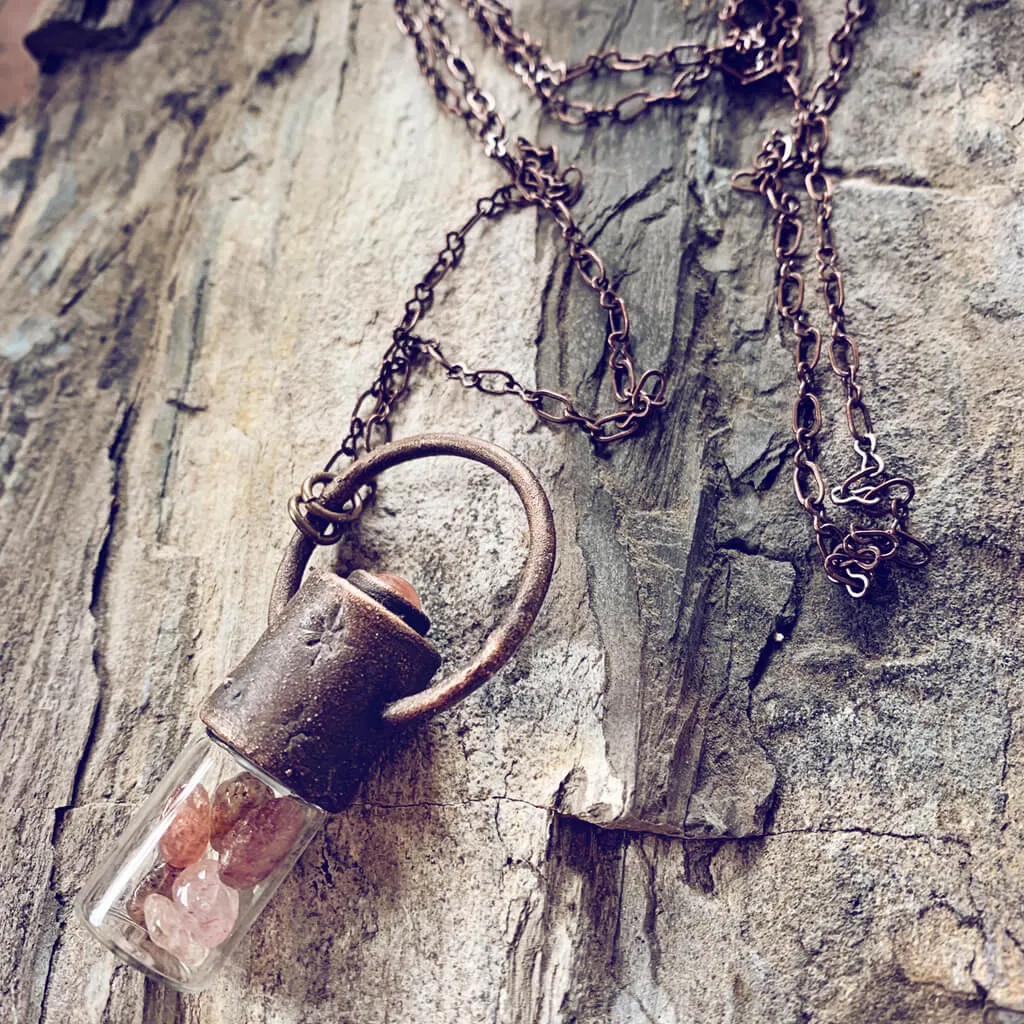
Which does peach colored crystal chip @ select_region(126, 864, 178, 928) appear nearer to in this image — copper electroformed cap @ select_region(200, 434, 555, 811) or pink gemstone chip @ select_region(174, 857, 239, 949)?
pink gemstone chip @ select_region(174, 857, 239, 949)

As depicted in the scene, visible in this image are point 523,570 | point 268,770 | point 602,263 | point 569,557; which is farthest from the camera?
point 602,263

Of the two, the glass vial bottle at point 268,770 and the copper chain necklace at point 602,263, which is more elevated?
the copper chain necklace at point 602,263

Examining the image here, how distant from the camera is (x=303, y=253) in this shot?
73.4 inches

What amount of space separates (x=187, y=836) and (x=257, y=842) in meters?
0.10

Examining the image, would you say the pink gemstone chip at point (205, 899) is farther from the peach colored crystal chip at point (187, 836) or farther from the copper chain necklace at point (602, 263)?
the copper chain necklace at point (602, 263)

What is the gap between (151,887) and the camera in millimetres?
1344

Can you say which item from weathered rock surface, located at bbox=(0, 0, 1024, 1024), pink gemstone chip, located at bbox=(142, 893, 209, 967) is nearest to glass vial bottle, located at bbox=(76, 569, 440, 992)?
pink gemstone chip, located at bbox=(142, 893, 209, 967)

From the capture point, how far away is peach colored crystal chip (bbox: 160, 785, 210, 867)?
132cm

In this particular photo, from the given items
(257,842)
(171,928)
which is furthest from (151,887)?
(257,842)

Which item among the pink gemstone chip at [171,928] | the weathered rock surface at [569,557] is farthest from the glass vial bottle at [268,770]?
the weathered rock surface at [569,557]

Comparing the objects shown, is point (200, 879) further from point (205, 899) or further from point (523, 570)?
point (523, 570)

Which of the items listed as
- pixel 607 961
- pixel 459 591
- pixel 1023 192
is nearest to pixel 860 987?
pixel 607 961

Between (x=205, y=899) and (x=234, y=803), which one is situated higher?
(x=234, y=803)

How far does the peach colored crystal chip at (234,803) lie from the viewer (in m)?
1.31
